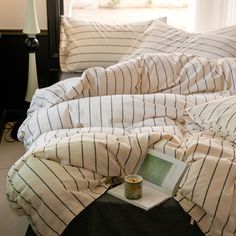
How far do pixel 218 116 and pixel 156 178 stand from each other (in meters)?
0.44

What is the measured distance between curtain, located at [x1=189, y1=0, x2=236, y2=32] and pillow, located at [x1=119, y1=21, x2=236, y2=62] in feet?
1.25

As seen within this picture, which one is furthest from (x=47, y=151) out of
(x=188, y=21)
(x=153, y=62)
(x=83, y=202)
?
(x=188, y=21)

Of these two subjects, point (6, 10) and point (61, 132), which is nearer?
point (61, 132)

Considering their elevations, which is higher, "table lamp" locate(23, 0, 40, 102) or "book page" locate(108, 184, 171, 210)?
→ "table lamp" locate(23, 0, 40, 102)

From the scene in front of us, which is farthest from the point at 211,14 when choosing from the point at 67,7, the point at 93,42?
the point at 67,7

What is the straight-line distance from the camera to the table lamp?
3.06 m

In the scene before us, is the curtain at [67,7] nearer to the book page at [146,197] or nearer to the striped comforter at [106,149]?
the striped comforter at [106,149]

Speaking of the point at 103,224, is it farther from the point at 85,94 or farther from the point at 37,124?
the point at 85,94

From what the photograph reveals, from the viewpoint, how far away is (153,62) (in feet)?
8.42

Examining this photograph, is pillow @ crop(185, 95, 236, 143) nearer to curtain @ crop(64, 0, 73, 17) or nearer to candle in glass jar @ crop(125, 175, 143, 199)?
candle in glass jar @ crop(125, 175, 143, 199)

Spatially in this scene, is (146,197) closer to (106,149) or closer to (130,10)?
(106,149)

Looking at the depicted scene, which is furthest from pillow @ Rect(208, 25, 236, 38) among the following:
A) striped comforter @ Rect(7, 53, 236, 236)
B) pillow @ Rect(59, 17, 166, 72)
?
striped comforter @ Rect(7, 53, 236, 236)

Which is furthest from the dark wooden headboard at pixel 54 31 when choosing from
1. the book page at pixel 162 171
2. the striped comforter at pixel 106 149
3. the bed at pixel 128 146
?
the book page at pixel 162 171

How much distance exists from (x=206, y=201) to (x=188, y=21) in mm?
2224
